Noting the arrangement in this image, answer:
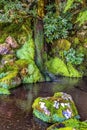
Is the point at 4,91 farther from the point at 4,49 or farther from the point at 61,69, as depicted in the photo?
the point at 61,69

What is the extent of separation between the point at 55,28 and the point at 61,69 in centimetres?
203

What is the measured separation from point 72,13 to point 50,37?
1780mm

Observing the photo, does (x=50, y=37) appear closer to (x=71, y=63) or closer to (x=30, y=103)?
(x=71, y=63)

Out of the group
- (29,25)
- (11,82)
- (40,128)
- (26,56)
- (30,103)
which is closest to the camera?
(40,128)

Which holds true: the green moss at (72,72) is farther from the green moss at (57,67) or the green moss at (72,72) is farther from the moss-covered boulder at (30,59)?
the moss-covered boulder at (30,59)

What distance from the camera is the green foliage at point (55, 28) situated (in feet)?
47.9

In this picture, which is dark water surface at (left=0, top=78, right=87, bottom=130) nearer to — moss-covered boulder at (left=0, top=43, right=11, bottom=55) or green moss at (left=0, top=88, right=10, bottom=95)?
green moss at (left=0, top=88, right=10, bottom=95)

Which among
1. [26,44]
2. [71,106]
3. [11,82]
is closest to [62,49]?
[26,44]

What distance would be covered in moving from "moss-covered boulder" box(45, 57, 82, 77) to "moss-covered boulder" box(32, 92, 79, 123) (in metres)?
5.40

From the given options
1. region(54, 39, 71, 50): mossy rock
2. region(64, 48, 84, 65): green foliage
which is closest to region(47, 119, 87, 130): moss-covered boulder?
region(64, 48, 84, 65): green foliage

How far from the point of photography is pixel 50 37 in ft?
48.3

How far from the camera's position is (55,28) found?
14.5 m

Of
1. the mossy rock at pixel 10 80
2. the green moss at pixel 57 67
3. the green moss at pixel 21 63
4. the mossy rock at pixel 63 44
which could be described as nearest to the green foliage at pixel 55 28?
the mossy rock at pixel 63 44

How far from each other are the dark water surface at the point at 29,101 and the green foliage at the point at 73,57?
3.39 ft
